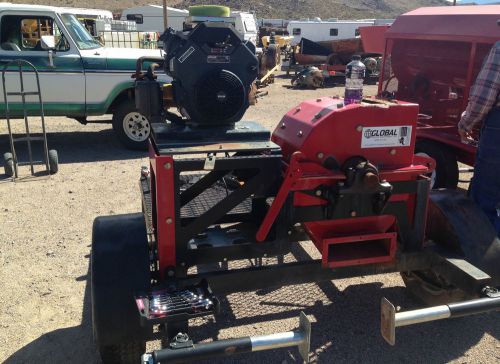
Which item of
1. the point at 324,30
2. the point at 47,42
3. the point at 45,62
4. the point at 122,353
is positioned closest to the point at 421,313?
the point at 122,353

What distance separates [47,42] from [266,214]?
621 cm

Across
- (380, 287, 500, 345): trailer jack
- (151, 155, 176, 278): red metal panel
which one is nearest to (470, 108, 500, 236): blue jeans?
(380, 287, 500, 345): trailer jack

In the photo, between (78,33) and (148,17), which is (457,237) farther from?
(148,17)

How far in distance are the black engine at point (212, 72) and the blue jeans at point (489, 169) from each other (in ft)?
6.07

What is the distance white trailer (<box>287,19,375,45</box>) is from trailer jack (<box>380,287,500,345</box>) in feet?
86.2

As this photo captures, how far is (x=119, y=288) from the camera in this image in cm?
269

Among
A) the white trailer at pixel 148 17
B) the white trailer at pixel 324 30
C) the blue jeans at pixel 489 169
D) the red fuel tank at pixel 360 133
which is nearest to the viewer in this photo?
the red fuel tank at pixel 360 133

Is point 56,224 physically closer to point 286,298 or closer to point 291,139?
point 286,298

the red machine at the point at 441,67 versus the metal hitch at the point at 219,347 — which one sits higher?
the red machine at the point at 441,67

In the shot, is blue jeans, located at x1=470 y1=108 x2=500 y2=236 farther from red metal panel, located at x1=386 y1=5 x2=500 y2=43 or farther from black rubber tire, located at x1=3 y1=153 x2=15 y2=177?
black rubber tire, located at x1=3 y1=153 x2=15 y2=177

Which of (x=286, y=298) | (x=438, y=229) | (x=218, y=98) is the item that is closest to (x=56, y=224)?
(x=286, y=298)

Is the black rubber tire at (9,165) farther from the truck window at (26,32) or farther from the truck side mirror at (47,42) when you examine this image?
the truck window at (26,32)

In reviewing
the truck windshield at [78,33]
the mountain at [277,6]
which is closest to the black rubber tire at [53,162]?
the truck windshield at [78,33]

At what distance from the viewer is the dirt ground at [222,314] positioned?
3.31 m
